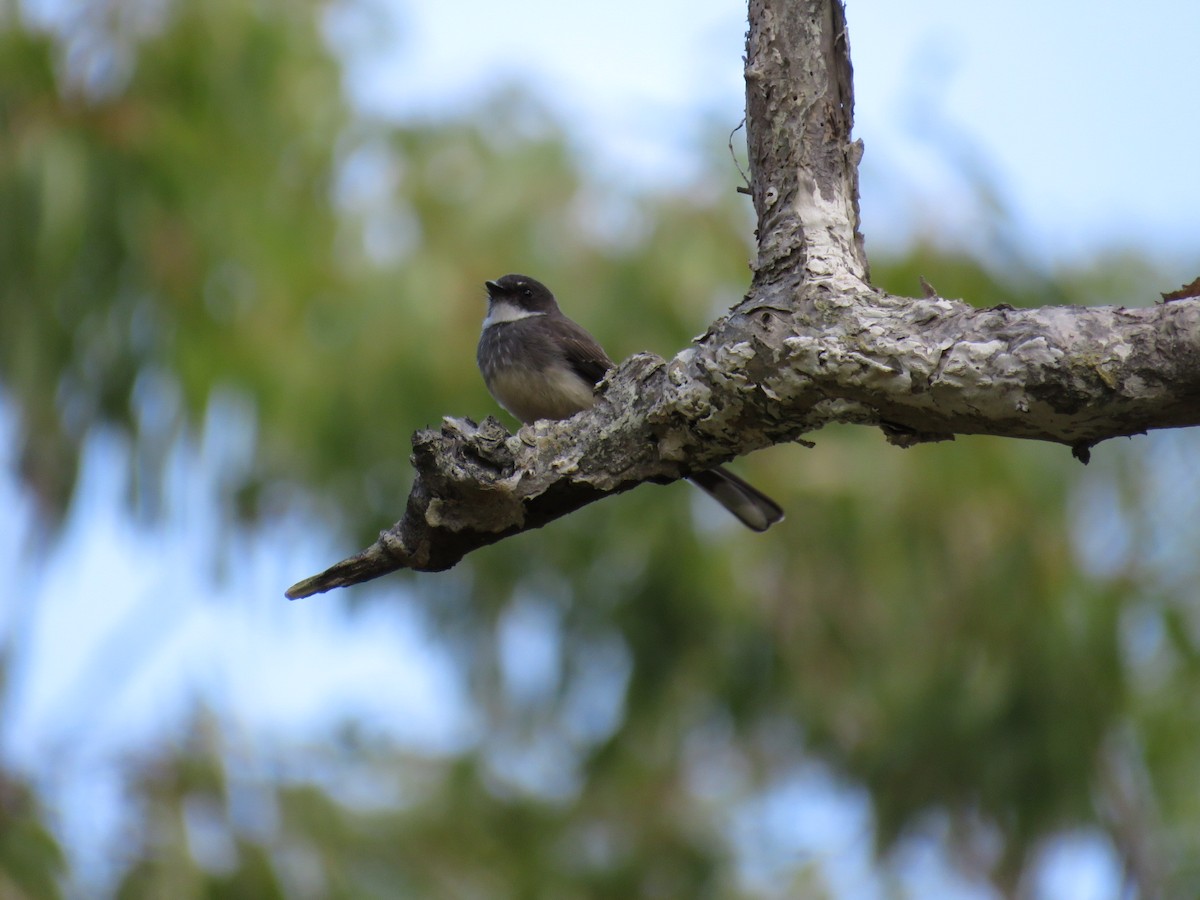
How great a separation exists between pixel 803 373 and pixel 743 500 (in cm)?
229

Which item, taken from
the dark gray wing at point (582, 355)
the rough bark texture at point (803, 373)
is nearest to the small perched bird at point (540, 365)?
the dark gray wing at point (582, 355)

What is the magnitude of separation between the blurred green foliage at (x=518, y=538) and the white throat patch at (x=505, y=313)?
1218 mm

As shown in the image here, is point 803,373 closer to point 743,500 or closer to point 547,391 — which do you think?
point 743,500

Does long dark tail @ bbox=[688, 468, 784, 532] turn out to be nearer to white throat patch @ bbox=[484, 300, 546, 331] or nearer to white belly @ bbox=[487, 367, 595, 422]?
white belly @ bbox=[487, 367, 595, 422]

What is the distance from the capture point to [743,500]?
4715 mm

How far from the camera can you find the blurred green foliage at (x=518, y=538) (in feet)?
23.0

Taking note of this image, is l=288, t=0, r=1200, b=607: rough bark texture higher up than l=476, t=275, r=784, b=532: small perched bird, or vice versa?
l=476, t=275, r=784, b=532: small perched bird

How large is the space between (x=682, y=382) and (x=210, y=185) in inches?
213

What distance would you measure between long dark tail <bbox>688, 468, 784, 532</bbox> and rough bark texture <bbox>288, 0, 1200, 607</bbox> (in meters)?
1.84

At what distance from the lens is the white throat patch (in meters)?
5.94

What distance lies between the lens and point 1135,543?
24.7 ft

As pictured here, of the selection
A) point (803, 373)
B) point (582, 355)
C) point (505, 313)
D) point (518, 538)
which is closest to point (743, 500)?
point (582, 355)

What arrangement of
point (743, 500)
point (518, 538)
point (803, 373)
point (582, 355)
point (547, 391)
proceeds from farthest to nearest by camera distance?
point (518, 538) → point (582, 355) → point (547, 391) → point (743, 500) → point (803, 373)

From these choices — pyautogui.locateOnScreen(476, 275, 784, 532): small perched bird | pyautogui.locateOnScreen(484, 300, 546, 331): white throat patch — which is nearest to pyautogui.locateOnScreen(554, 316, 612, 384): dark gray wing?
pyautogui.locateOnScreen(476, 275, 784, 532): small perched bird
